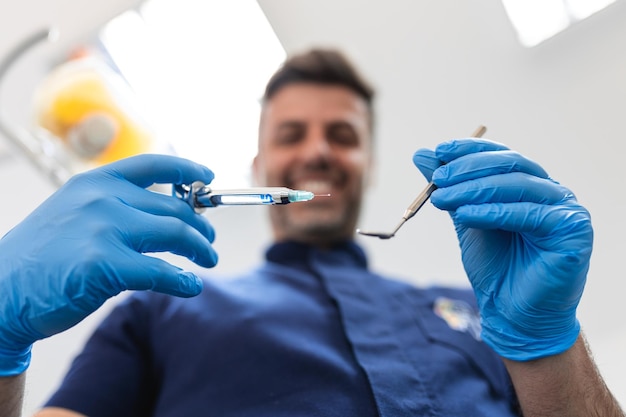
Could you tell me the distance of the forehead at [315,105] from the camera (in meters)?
1.24

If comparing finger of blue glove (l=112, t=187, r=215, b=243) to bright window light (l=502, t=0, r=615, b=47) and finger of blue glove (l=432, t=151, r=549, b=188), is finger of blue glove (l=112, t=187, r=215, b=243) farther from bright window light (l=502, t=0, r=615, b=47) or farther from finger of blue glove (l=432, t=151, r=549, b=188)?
bright window light (l=502, t=0, r=615, b=47)

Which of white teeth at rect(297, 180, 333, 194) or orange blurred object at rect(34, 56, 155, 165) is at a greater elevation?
orange blurred object at rect(34, 56, 155, 165)

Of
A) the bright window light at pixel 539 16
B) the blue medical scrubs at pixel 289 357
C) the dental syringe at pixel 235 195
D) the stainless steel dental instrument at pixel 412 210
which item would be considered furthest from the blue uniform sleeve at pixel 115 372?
the bright window light at pixel 539 16

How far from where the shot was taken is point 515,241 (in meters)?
0.66

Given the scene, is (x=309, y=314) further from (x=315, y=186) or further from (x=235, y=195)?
(x=315, y=186)

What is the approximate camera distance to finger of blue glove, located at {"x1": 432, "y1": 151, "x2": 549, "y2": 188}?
633 mm

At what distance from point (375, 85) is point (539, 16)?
1.46 feet

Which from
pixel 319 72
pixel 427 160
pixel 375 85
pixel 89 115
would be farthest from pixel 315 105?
pixel 427 160

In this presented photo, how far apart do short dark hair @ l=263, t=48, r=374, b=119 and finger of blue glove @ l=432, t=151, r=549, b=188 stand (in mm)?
719

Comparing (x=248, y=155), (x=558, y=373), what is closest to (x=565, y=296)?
(x=558, y=373)

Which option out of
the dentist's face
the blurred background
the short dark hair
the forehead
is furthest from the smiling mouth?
the blurred background

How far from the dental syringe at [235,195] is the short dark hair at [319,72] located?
2.21 ft

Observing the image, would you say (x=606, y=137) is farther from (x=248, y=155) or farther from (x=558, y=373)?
(x=248, y=155)

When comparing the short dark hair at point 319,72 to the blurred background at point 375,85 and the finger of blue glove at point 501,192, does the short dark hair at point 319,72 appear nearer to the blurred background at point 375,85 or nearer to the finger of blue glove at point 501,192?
the blurred background at point 375,85
